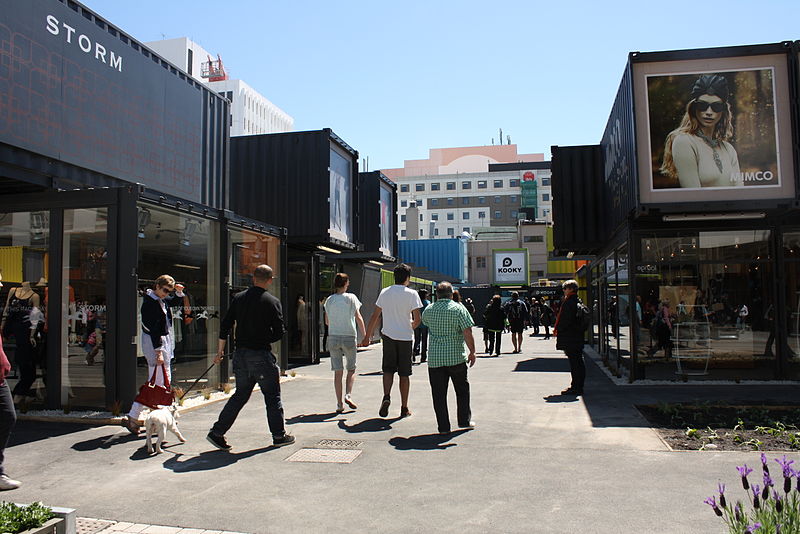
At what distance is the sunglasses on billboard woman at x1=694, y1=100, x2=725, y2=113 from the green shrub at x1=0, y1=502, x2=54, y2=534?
9806mm

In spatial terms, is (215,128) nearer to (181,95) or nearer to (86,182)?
(181,95)

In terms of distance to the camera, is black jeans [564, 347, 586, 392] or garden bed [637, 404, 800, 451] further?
black jeans [564, 347, 586, 392]

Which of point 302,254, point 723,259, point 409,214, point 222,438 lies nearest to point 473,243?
point 409,214

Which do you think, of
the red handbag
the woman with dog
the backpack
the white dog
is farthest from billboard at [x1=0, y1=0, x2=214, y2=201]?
the backpack

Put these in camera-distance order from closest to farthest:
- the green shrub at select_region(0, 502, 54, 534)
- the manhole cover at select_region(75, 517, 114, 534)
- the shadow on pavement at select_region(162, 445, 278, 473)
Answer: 1. the green shrub at select_region(0, 502, 54, 534)
2. the manhole cover at select_region(75, 517, 114, 534)
3. the shadow on pavement at select_region(162, 445, 278, 473)

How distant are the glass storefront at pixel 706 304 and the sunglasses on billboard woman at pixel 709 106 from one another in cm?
209

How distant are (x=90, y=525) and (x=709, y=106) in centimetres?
972

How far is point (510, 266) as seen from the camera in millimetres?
49938

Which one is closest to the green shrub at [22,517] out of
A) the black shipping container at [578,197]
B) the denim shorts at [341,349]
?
the denim shorts at [341,349]

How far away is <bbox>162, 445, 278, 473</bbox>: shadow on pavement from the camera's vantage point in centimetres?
562

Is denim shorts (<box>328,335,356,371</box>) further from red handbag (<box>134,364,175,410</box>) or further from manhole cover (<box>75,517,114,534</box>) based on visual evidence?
manhole cover (<box>75,517,114,534</box>)

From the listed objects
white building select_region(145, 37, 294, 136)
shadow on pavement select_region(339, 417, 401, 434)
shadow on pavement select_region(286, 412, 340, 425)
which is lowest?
shadow on pavement select_region(339, 417, 401, 434)

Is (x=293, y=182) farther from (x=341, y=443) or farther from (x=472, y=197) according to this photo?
(x=472, y=197)

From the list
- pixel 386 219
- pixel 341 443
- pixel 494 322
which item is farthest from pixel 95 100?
pixel 386 219
